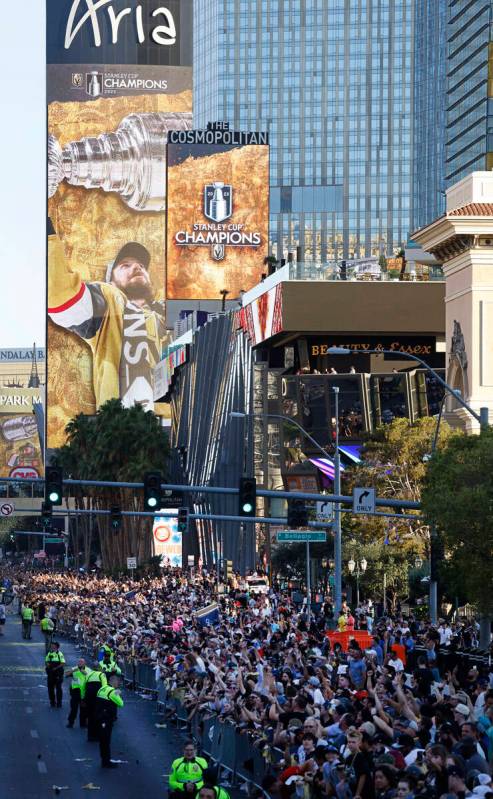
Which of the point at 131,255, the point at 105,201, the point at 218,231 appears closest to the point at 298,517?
the point at 218,231

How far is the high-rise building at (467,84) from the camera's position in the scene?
134625 mm

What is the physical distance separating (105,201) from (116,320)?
14.8 m

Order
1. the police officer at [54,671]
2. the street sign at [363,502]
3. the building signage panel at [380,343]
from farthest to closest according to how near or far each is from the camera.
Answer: the building signage panel at [380,343], the street sign at [363,502], the police officer at [54,671]

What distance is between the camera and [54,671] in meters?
38.7

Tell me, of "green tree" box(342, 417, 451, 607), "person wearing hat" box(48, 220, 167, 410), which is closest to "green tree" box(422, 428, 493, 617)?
"green tree" box(342, 417, 451, 607)

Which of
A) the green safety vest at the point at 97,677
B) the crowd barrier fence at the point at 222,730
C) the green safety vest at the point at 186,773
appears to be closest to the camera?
the green safety vest at the point at 186,773

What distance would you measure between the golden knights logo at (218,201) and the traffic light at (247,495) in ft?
428

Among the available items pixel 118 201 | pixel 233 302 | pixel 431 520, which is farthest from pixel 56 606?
pixel 118 201

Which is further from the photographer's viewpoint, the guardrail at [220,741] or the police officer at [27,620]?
the police officer at [27,620]

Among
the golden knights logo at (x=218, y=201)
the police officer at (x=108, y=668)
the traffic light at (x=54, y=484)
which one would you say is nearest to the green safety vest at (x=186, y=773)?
the police officer at (x=108, y=668)

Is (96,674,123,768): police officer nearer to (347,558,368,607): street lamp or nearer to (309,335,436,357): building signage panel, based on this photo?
(347,558,368,607): street lamp

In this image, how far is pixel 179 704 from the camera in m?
34.1

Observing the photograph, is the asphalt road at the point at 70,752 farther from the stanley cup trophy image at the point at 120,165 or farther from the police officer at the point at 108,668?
the stanley cup trophy image at the point at 120,165

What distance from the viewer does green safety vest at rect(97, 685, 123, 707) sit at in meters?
28.4
